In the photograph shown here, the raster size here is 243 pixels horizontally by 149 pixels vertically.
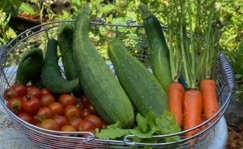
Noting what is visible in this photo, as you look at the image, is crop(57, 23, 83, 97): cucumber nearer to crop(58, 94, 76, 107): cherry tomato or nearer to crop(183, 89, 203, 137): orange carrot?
crop(58, 94, 76, 107): cherry tomato

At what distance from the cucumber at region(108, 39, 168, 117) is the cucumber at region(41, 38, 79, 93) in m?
0.14

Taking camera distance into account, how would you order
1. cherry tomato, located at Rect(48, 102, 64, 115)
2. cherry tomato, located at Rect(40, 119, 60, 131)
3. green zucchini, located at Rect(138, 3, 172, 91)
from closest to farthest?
cherry tomato, located at Rect(40, 119, 60, 131) → cherry tomato, located at Rect(48, 102, 64, 115) → green zucchini, located at Rect(138, 3, 172, 91)

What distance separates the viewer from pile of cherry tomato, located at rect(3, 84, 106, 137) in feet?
4.33

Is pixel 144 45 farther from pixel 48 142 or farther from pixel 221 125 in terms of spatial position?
pixel 48 142

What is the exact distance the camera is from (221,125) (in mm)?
1495

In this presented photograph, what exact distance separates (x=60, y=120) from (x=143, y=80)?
27 centimetres

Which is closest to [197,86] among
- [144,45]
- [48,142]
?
[144,45]

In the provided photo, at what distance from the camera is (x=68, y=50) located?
1.54 meters

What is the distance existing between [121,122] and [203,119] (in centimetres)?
24

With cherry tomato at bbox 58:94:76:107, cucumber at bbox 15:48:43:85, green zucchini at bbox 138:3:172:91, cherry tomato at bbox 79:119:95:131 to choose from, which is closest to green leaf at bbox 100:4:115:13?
green zucchini at bbox 138:3:172:91

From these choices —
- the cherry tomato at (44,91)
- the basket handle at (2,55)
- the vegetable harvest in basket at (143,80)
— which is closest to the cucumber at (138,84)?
the vegetable harvest in basket at (143,80)

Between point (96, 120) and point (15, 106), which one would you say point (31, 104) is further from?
point (96, 120)

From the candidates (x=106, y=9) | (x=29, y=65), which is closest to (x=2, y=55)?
(x=29, y=65)

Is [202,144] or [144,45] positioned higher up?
[144,45]
